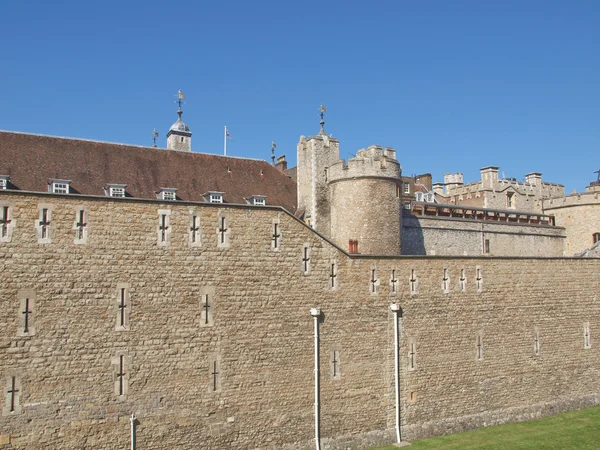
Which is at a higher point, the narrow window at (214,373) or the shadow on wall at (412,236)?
the shadow on wall at (412,236)

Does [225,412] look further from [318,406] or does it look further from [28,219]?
[28,219]

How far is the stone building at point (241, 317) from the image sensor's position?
1562cm

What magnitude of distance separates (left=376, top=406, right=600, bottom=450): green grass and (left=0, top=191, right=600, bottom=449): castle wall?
57 centimetres

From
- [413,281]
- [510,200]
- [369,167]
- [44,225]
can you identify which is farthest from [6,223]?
[510,200]

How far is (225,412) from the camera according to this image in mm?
17672

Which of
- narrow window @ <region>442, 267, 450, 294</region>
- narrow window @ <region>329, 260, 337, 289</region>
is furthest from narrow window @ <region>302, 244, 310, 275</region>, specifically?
narrow window @ <region>442, 267, 450, 294</region>

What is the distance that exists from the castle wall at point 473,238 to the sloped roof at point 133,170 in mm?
5815

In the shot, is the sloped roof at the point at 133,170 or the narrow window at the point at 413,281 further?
the sloped roof at the point at 133,170

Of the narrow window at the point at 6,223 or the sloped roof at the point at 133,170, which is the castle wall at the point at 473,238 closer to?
the sloped roof at the point at 133,170

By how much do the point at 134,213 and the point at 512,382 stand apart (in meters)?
16.0

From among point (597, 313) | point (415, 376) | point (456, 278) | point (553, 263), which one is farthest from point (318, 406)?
point (597, 313)

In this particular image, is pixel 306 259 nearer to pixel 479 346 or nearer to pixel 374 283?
pixel 374 283

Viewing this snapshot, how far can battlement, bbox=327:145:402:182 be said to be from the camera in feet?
83.3

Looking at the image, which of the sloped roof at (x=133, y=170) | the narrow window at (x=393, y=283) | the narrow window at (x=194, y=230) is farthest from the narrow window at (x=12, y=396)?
the narrow window at (x=393, y=283)
